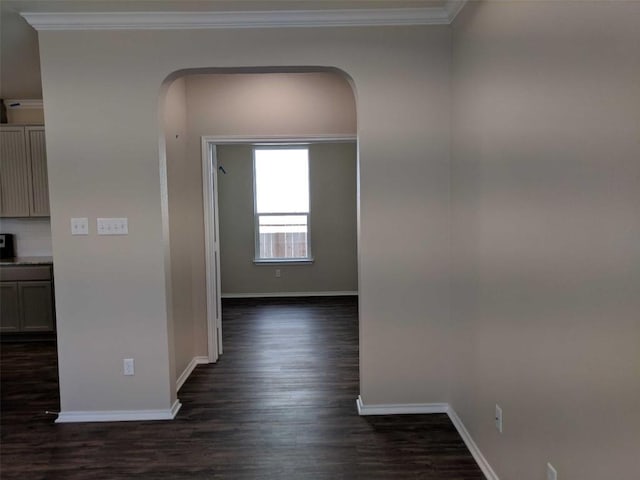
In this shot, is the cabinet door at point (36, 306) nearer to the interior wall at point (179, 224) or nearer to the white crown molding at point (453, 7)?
the interior wall at point (179, 224)

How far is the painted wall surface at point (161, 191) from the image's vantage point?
→ 2.89 m

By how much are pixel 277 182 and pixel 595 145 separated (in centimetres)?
592

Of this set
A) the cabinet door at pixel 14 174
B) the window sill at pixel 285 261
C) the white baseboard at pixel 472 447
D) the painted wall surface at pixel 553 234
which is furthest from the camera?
the window sill at pixel 285 261

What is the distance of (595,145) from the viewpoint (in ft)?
4.63

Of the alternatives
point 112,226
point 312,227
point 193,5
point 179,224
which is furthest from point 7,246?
point 193,5

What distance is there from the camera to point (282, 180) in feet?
23.3

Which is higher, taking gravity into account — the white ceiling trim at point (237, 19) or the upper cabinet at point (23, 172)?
the white ceiling trim at point (237, 19)

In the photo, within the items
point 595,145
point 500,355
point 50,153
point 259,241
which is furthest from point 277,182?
point 595,145

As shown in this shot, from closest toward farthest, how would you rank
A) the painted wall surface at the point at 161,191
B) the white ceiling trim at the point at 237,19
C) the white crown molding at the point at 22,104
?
1. the white ceiling trim at the point at 237,19
2. the painted wall surface at the point at 161,191
3. the white crown molding at the point at 22,104

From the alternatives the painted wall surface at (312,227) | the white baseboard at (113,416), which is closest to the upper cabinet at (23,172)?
the painted wall surface at (312,227)

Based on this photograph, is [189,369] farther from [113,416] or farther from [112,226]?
[112,226]

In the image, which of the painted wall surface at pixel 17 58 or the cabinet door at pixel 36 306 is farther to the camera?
the cabinet door at pixel 36 306

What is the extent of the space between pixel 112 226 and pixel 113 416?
1305mm

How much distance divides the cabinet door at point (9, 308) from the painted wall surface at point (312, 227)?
291cm
